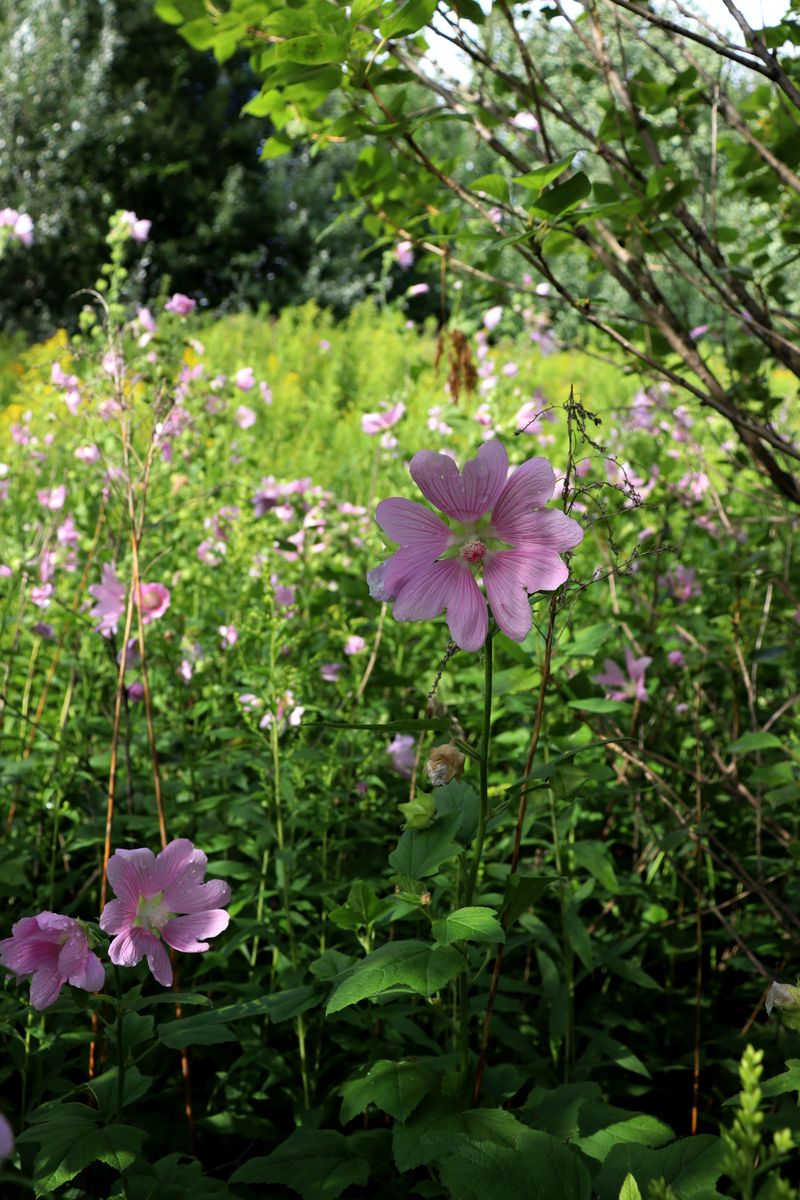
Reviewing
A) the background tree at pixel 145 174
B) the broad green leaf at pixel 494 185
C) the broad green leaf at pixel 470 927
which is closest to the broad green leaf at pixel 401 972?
the broad green leaf at pixel 470 927

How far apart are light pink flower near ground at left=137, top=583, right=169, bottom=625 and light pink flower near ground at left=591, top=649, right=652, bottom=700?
879 mm

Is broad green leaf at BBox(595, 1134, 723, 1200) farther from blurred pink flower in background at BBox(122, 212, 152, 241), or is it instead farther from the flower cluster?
blurred pink flower in background at BBox(122, 212, 152, 241)

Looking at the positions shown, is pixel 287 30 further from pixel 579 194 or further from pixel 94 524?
pixel 94 524

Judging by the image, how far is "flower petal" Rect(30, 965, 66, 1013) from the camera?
97 centimetres

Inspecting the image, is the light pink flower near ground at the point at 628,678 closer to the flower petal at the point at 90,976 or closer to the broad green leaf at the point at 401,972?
the broad green leaf at the point at 401,972

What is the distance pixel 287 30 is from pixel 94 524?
169cm

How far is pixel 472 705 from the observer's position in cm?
217

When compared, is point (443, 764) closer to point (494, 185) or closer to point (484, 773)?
point (484, 773)

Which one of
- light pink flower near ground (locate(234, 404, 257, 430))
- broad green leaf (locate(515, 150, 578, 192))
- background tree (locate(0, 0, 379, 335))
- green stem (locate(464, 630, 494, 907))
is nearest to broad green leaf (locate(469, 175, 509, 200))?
broad green leaf (locate(515, 150, 578, 192))

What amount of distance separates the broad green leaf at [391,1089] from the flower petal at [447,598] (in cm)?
48

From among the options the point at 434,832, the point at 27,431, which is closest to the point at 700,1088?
the point at 434,832

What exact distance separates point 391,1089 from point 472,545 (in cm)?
56

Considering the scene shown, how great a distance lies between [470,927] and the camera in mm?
881

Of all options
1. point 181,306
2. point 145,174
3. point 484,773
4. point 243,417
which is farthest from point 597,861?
point 145,174
